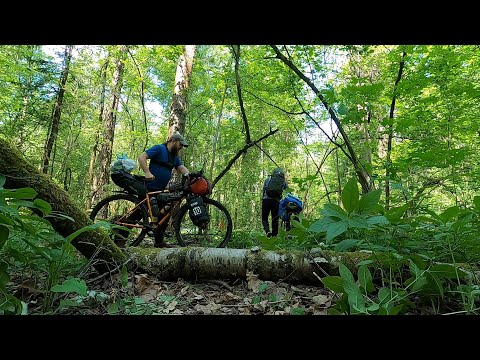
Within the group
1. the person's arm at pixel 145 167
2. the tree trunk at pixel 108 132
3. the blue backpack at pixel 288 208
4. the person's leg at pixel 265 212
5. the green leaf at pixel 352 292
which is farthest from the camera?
the tree trunk at pixel 108 132

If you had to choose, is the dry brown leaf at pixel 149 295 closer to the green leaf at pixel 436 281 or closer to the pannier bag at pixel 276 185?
the green leaf at pixel 436 281

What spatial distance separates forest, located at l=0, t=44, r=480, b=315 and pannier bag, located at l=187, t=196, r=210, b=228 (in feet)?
2.96

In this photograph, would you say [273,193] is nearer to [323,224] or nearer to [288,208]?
[288,208]

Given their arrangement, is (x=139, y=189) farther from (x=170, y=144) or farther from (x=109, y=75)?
(x=109, y=75)

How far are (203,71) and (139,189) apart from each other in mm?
8009

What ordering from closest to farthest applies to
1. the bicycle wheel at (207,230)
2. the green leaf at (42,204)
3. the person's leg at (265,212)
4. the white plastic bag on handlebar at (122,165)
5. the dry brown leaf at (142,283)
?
the green leaf at (42,204)
the dry brown leaf at (142,283)
the white plastic bag on handlebar at (122,165)
the bicycle wheel at (207,230)
the person's leg at (265,212)

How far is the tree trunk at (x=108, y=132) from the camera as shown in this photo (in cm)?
1127

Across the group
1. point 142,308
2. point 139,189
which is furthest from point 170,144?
point 142,308

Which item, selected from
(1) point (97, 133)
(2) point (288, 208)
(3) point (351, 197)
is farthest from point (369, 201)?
(1) point (97, 133)

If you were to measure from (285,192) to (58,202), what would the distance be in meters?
4.05

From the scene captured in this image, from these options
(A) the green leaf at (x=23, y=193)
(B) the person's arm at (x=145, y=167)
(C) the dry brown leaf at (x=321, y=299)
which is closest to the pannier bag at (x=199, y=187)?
(B) the person's arm at (x=145, y=167)

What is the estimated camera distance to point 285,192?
5.59 metres

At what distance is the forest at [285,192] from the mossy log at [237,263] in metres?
0.01
